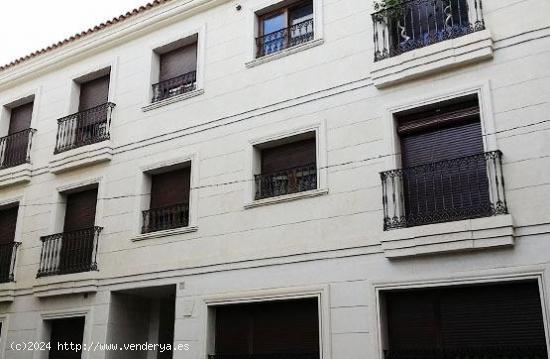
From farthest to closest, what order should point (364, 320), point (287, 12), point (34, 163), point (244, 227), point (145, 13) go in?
point (34, 163) < point (145, 13) < point (287, 12) < point (244, 227) < point (364, 320)

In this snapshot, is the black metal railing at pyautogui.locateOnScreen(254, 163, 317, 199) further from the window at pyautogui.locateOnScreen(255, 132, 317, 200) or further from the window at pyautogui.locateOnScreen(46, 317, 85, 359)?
the window at pyautogui.locateOnScreen(46, 317, 85, 359)

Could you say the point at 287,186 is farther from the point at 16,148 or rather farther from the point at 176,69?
the point at 16,148

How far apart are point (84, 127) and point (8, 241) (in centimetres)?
304

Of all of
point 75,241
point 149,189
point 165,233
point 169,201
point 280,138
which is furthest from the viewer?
point 75,241

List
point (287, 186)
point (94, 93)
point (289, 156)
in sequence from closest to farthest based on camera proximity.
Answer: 1. point (287, 186)
2. point (289, 156)
3. point (94, 93)

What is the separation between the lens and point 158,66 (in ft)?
40.7

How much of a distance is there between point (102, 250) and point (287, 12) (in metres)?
5.49

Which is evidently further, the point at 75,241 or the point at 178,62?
the point at 178,62

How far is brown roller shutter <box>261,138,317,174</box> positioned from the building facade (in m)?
0.03

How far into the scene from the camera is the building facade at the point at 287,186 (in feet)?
26.0

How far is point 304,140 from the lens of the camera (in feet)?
32.9

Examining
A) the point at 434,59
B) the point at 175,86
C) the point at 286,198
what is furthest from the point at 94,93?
the point at 434,59

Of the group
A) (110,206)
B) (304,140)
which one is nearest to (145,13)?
(110,206)

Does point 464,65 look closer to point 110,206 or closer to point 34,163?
point 110,206
